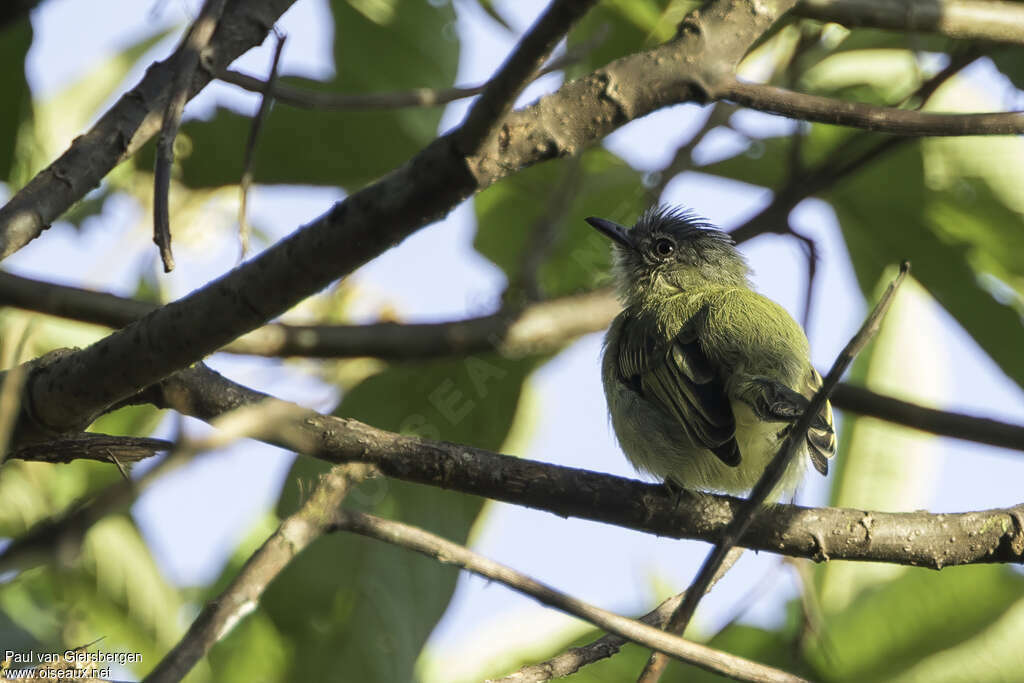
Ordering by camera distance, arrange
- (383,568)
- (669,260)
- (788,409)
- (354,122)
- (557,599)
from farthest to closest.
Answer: (669,260), (354,122), (383,568), (788,409), (557,599)

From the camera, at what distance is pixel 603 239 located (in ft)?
16.3

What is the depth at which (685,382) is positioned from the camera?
369 cm

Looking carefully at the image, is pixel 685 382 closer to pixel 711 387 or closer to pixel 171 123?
pixel 711 387

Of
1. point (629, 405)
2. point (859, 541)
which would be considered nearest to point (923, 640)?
point (859, 541)

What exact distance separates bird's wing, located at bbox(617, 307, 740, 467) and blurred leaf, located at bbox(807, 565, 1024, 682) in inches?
28.2

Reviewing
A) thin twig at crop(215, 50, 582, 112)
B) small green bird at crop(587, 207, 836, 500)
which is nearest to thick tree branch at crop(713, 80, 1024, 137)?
thin twig at crop(215, 50, 582, 112)

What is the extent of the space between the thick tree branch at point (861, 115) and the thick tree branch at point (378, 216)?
3.5 inches

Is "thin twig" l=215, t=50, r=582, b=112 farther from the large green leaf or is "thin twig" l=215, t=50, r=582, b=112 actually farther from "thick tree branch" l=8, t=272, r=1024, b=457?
the large green leaf

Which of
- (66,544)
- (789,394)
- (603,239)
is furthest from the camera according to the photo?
(603,239)

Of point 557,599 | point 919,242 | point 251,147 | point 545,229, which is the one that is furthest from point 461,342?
point 557,599

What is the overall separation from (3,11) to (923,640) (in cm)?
302

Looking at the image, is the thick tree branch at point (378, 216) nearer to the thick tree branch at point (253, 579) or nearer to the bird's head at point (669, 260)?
the thick tree branch at point (253, 579)

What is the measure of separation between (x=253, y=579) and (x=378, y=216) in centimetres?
63

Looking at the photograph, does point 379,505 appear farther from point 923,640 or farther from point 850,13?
point 850,13
